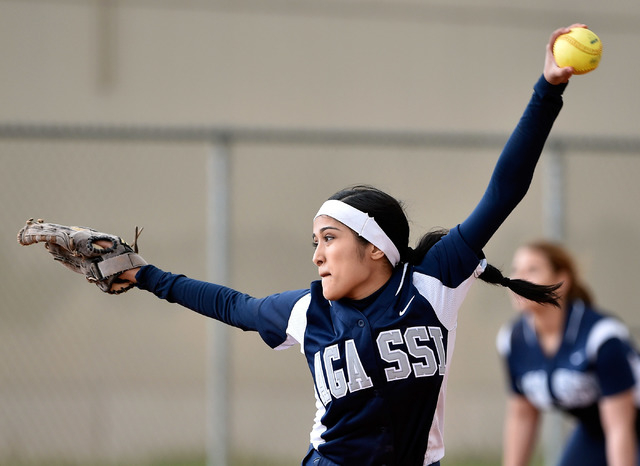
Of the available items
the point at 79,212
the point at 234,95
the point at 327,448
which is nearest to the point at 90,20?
the point at 234,95

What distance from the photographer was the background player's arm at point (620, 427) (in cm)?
445

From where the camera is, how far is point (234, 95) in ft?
28.1

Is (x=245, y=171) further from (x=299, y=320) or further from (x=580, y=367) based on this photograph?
(x=299, y=320)

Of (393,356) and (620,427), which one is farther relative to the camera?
(620,427)

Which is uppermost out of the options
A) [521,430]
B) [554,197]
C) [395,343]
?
[554,197]

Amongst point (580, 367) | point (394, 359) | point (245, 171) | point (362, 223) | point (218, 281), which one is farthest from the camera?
point (245, 171)

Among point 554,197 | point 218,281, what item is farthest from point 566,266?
point 218,281

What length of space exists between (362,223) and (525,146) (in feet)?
1.90

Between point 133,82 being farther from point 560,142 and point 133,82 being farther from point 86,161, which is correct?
point 560,142

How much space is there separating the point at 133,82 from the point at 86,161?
1.38 m

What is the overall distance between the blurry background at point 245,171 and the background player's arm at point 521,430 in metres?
1.64

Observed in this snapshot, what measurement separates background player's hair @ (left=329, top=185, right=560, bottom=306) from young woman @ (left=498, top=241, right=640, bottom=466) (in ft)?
5.97

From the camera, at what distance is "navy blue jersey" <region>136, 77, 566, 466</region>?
8.86 ft

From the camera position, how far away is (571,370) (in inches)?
188
